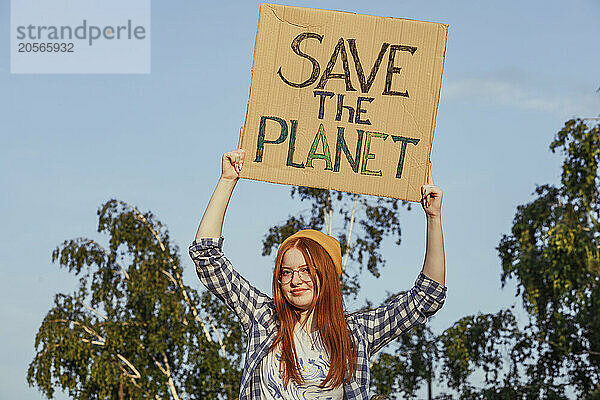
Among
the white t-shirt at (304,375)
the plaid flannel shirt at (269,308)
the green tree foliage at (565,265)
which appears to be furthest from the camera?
the green tree foliage at (565,265)

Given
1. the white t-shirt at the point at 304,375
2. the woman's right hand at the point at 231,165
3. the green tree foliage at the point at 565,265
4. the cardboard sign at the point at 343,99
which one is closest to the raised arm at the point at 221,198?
the woman's right hand at the point at 231,165

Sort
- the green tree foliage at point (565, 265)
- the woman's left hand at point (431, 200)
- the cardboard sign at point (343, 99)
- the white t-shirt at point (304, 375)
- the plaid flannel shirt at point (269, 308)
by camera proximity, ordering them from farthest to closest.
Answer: the green tree foliage at point (565, 265) < the cardboard sign at point (343, 99) < the woman's left hand at point (431, 200) < the plaid flannel shirt at point (269, 308) < the white t-shirt at point (304, 375)

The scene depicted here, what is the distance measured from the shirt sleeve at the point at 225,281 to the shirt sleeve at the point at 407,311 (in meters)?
0.36

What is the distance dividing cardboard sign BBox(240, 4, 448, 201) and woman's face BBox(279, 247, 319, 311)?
0.42 metres

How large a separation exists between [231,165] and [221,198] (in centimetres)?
17

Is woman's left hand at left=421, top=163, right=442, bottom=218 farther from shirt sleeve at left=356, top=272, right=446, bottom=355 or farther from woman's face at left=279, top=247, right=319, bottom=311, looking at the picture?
woman's face at left=279, top=247, right=319, bottom=311

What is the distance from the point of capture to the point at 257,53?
3.66m

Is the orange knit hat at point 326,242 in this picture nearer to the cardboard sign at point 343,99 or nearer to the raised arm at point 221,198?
the raised arm at point 221,198

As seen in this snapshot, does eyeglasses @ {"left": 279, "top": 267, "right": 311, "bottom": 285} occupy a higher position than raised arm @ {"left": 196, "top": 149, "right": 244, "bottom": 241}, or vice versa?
raised arm @ {"left": 196, "top": 149, "right": 244, "bottom": 241}

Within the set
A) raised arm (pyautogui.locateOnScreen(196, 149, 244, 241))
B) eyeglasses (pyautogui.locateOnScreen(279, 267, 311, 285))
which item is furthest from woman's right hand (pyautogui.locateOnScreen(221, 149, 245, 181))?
eyeglasses (pyautogui.locateOnScreen(279, 267, 311, 285))

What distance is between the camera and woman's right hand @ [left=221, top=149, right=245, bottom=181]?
3.40 meters

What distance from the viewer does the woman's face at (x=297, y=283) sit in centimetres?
323

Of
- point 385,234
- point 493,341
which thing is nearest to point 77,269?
point 385,234

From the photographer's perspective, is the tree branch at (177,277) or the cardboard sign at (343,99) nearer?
the cardboard sign at (343,99)
